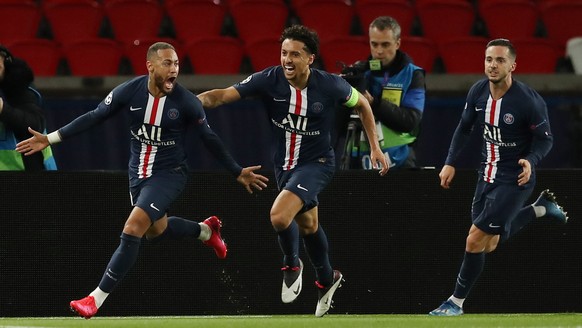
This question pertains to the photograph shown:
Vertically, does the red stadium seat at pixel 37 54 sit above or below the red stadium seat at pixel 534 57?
above

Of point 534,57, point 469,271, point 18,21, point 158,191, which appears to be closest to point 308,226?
point 158,191

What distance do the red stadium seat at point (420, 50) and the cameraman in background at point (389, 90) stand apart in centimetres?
240

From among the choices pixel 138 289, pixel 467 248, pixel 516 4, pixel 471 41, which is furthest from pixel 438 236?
pixel 516 4

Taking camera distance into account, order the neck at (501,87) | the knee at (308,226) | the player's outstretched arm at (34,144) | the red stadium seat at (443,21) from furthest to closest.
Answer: the red stadium seat at (443,21) < the neck at (501,87) < the knee at (308,226) < the player's outstretched arm at (34,144)

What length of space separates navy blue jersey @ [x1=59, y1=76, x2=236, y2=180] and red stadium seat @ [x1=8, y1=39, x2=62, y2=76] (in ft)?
12.4

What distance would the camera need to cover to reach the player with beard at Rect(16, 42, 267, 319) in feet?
27.1

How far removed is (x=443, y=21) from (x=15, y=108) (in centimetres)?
524

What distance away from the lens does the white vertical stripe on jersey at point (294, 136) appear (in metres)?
8.59

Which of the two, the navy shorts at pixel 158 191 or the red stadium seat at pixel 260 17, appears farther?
the red stadium seat at pixel 260 17

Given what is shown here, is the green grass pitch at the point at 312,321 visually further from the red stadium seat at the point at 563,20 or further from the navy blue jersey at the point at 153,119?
the red stadium seat at the point at 563,20

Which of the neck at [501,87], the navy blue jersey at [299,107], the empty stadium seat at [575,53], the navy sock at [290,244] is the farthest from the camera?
the empty stadium seat at [575,53]

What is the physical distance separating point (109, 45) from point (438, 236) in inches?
165

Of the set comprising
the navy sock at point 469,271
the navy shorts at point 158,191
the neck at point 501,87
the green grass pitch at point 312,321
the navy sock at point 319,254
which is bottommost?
the green grass pitch at point 312,321

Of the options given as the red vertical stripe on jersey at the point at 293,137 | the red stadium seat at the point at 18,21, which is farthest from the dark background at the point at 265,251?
the red stadium seat at the point at 18,21
